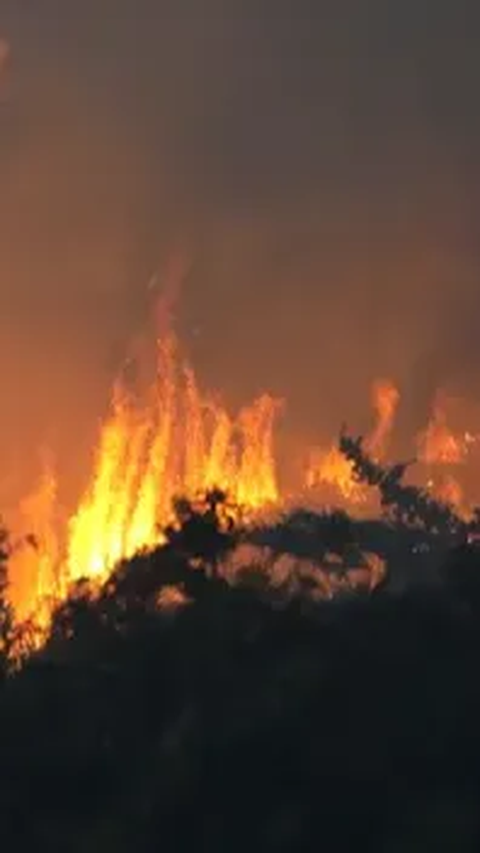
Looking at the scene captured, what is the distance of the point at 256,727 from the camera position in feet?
139

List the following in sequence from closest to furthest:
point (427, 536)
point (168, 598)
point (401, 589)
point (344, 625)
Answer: point (344, 625) < point (401, 589) < point (168, 598) < point (427, 536)

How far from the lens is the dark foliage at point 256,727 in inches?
1561

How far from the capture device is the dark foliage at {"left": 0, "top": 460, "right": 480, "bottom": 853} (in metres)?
39.7

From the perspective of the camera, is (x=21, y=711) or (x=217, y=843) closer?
(x=217, y=843)

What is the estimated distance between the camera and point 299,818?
39.5 m

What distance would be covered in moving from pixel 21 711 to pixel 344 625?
9.35 metres

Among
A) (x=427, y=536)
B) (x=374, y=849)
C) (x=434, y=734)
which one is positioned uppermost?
(x=427, y=536)

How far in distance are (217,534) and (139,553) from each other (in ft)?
13.7

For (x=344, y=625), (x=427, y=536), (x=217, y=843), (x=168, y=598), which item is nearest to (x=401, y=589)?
(x=344, y=625)

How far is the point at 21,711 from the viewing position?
48125 millimetres

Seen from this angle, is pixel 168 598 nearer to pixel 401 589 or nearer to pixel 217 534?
pixel 217 534

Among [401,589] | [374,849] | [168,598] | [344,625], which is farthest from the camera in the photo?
[168,598]

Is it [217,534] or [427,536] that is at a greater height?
[427,536]

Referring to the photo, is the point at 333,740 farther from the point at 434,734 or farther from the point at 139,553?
the point at 139,553
